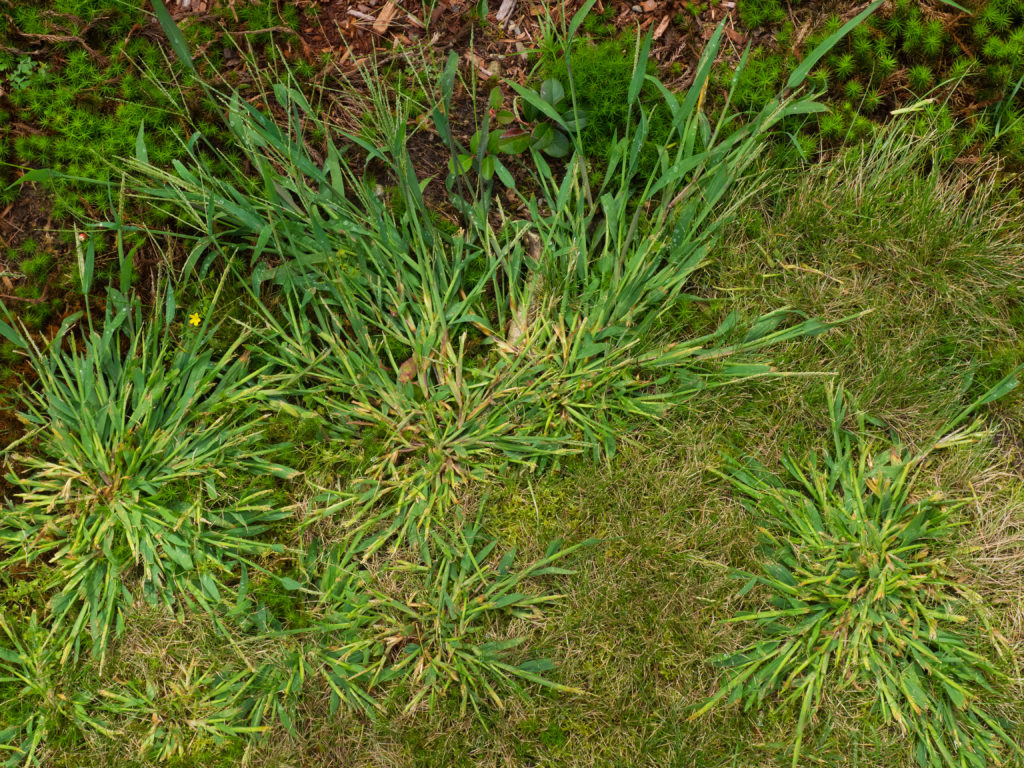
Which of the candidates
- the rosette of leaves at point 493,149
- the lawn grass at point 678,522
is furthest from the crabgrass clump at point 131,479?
the rosette of leaves at point 493,149

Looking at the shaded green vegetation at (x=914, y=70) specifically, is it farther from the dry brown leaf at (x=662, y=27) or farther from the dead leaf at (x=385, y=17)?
the dead leaf at (x=385, y=17)

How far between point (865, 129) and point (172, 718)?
9.59 feet

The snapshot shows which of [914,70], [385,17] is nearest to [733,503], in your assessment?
[914,70]

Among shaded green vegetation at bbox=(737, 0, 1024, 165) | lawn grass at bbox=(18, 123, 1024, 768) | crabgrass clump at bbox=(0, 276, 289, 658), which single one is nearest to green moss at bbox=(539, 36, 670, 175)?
shaded green vegetation at bbox=(737, 0, 1024, 165)

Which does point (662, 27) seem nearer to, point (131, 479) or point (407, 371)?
point (407, 371)

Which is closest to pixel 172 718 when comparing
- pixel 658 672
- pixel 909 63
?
pixel 658 672

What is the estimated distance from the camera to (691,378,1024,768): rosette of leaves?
2.10 m

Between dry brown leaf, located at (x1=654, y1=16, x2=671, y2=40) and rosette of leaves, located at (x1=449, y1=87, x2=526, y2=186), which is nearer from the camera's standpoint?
rosette of leaves, located at (x1=449, y1=87, x2=526, y2=186)

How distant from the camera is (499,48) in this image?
2346 mm

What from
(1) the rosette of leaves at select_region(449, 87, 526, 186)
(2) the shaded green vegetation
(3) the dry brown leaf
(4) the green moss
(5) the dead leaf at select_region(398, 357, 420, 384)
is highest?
(2) the shaded green vegetation

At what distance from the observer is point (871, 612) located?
2.11 meters

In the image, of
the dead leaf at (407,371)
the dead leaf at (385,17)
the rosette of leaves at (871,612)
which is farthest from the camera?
the dead leaf at (385,17)

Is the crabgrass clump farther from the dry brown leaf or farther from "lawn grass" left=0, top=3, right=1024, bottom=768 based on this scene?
the dry brown leaf

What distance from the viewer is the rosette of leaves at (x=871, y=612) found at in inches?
82.5
